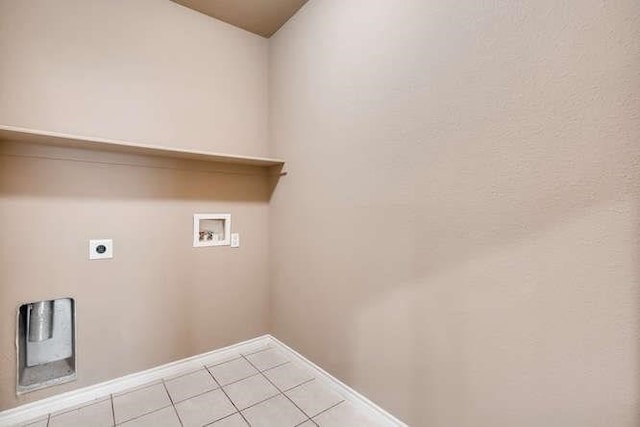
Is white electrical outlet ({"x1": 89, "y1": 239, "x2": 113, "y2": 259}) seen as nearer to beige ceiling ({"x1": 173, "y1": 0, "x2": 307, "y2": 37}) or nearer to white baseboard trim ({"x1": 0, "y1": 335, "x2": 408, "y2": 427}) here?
white baseboard trim ({"x1": 0, "y1": 335, "x2": 408, "y2": 427})

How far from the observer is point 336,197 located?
1.91 m

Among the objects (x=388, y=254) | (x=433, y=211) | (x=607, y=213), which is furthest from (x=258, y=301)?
(x=607, y=213)

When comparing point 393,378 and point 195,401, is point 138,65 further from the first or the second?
point 393,378

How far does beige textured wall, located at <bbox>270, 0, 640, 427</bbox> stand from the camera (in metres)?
0.90

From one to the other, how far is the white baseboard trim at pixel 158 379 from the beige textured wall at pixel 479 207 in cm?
8

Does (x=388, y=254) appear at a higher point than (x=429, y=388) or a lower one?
higher

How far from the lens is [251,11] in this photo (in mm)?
2221

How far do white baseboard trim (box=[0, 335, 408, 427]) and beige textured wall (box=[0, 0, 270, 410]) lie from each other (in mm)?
50

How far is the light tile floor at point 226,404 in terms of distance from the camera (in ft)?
5.40

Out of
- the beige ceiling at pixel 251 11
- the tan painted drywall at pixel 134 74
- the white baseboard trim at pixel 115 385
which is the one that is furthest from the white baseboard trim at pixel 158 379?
the beige ceiling at pixel 251 11

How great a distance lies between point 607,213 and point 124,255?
245cm

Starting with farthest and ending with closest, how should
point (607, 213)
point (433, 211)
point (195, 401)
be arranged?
point (195, 401), point (433, 211), point (607, 213)

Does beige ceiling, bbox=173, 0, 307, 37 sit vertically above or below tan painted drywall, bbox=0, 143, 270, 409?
above

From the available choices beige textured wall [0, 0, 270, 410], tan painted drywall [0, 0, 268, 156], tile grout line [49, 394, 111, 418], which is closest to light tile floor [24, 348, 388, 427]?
tile grout line [49, 394, 111, 418]
